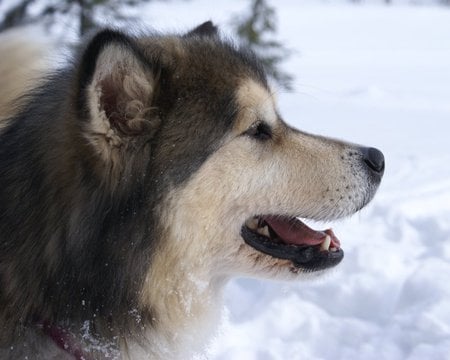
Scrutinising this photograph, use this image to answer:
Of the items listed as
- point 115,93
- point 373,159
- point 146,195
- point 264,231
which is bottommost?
point 264,231

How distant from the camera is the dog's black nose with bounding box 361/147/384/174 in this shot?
2.51 m

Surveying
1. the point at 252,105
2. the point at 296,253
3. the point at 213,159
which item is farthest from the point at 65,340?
the point at 252,105

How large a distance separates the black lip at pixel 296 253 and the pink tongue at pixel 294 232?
0.04 meters

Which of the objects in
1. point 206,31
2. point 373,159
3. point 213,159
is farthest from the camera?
point 206,31

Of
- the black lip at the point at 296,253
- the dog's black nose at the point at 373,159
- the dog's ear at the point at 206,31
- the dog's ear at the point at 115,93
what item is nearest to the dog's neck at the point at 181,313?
the black lip at the point at 296,253

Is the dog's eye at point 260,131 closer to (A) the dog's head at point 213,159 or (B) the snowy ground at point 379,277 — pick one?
(A) the dog's head at point 213,159

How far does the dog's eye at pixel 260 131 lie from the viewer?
2354mm

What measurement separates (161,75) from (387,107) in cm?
807

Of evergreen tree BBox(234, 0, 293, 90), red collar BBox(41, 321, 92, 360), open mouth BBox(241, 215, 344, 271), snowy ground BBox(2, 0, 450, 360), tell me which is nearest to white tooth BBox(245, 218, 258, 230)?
open mouth BBox(241, 215, 344, 271)

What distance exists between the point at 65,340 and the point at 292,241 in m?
0.86

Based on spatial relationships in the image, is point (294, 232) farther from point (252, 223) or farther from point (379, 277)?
point (379, 277)

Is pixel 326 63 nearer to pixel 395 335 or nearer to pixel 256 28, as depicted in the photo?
pixel 256 28

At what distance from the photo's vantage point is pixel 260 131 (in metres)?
2.39

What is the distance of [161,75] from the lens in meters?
2.21
